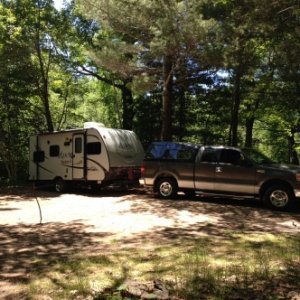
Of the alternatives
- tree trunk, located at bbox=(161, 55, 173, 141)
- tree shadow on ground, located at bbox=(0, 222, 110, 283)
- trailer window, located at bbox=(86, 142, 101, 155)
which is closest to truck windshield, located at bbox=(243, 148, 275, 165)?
tree trunk, located at bbox=(161, 55, 173, 141)

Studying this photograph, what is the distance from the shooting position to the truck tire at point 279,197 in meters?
11.9

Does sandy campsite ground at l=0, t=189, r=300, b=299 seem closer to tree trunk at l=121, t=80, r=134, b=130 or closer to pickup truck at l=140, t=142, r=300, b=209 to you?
pickup truck at l=140, t=142, r=300, b=209

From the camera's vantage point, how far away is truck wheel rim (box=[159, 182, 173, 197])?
14.3m

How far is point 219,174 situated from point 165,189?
211 centimetres

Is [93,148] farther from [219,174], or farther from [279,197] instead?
[279,197]

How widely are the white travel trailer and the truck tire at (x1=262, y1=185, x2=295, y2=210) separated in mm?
6382

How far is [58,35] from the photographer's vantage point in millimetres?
22766

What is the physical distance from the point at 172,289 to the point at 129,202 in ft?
30.5

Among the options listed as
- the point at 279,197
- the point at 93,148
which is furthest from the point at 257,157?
the point at 93,148

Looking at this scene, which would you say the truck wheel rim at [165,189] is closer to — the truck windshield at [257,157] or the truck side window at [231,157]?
the truck side window at [231,157]

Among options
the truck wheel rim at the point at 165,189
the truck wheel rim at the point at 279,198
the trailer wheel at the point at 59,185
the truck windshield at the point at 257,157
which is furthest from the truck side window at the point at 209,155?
the trailer wheel at the point at 59,185

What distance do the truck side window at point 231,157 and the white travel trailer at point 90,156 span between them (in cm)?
484

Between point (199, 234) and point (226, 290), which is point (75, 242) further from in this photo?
point (226, 290)

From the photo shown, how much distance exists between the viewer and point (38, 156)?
1961 centimetres
